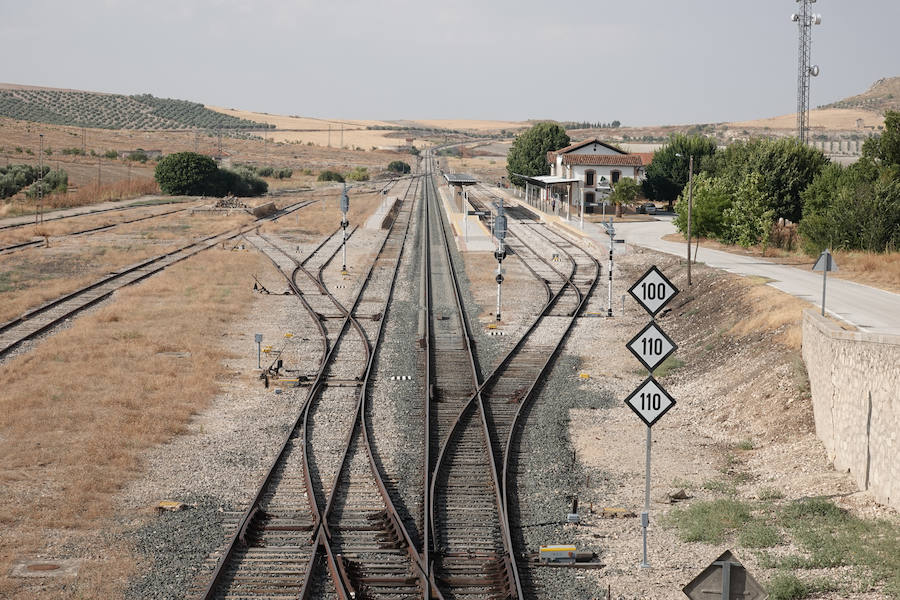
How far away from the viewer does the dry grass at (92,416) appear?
490 inches

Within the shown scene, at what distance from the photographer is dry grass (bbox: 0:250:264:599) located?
40.8 feet

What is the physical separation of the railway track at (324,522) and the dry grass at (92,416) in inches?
63.0

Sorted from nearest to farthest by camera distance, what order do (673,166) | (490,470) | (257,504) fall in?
(257,504) < (490,470) < (673,166)

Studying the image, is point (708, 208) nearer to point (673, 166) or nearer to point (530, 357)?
point (530, 357)

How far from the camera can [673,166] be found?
7600 cm

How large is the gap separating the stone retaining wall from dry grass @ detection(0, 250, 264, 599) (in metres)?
9.87

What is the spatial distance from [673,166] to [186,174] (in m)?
43.2

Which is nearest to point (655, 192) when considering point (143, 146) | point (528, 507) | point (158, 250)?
point (158, 250)

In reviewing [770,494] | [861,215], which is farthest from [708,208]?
[770,494]

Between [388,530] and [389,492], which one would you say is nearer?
[388,530]

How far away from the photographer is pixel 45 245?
49.3 metres

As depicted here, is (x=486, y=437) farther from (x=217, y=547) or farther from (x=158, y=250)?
(x=158, y=250)

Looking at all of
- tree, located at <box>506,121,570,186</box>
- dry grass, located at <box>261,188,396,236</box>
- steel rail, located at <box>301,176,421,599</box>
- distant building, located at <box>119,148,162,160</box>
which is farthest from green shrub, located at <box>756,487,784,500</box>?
distant building, located at <box>119,148,162,160</box>

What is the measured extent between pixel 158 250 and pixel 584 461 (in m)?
37.0
